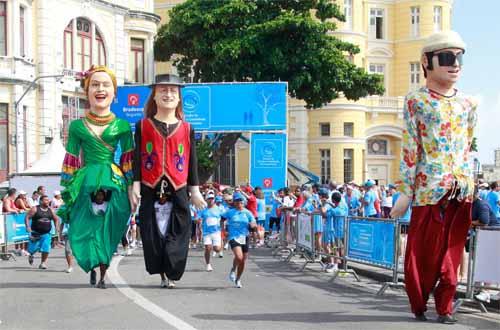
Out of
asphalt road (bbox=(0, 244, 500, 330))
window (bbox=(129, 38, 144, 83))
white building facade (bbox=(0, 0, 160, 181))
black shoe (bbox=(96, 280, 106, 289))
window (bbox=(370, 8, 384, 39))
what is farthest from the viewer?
window (bbox=(370, 8, 384, 39))

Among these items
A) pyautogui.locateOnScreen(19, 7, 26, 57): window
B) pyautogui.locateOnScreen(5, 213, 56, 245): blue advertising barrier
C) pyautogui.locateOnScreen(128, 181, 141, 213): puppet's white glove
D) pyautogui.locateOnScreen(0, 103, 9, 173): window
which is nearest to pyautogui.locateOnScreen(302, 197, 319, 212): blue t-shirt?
pyautogui.locateOnScreen(5, 213, 56, 245): blue advertising barrier

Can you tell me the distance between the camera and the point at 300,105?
46188 mm

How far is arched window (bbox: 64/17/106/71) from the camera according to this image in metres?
33.8

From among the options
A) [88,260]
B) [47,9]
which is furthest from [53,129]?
[88,260]

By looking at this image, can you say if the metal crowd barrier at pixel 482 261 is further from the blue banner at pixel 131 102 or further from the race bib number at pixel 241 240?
the blue banner at pixel 131 102

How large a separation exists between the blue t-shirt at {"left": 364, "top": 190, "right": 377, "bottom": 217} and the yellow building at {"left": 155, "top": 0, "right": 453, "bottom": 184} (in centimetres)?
2382

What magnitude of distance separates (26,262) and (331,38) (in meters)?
18.2

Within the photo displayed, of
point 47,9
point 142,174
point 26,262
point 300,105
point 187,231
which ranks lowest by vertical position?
point 26,262

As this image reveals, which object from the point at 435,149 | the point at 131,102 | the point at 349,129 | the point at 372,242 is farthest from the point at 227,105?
the point at 349,129

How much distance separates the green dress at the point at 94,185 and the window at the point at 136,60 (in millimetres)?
28369

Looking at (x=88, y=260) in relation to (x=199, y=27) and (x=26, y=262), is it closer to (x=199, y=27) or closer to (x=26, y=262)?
(x=26, y=262)

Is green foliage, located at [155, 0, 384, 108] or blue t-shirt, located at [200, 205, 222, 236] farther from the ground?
green foliage, located at [155, 0, 384, 108]

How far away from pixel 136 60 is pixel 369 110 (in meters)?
15.1

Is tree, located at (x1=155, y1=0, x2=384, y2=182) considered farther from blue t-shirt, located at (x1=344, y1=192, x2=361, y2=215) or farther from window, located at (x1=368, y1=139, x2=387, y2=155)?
window, located at (x1=368, y1=139, x2=387, y2=155)
